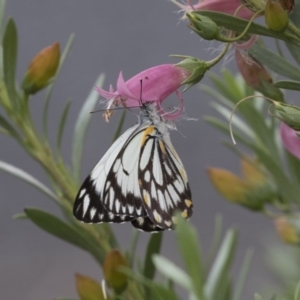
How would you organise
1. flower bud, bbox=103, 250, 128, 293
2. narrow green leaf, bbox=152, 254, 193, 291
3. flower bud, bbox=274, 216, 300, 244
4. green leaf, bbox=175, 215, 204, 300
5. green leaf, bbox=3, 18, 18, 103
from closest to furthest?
green leaf, bbox=175, 215, 204, 300 < narrow green leaf, bbox=152, 254, 193, 291 < flower bud, bbox=103, 250, 128, 293 < green leaf, bbox=3, 18, 18, 103 < flower bud, bbox=274, 216, 300, 244

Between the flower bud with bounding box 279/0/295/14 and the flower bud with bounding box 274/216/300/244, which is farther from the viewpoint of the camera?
the flower bud with bounding box 274/216/300/244

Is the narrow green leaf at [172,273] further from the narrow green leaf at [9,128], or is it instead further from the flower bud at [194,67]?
the narrow green leaf at [9,128]

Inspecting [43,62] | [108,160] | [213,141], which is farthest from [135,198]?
[213,141]

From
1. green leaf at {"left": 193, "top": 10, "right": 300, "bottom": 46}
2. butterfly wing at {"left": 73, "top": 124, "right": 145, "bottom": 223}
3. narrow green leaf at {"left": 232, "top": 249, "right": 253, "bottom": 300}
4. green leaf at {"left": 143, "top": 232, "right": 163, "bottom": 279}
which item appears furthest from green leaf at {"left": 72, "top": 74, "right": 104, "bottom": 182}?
green leaf at {"left": 193, "top": 10, "right": 300, "bottom": 46}

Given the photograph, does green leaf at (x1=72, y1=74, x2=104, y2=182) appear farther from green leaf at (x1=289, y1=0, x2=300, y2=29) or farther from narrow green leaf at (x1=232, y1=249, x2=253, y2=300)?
green leaf at (x1=289, y1=0, x2=300, y2=29)

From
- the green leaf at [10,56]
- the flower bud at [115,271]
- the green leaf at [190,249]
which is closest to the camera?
the green leaf at [190,249]

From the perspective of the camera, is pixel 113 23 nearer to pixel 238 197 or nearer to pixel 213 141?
pixel 213 141

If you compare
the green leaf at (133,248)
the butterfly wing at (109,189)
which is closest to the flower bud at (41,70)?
the butterfly wing at (109,189)
